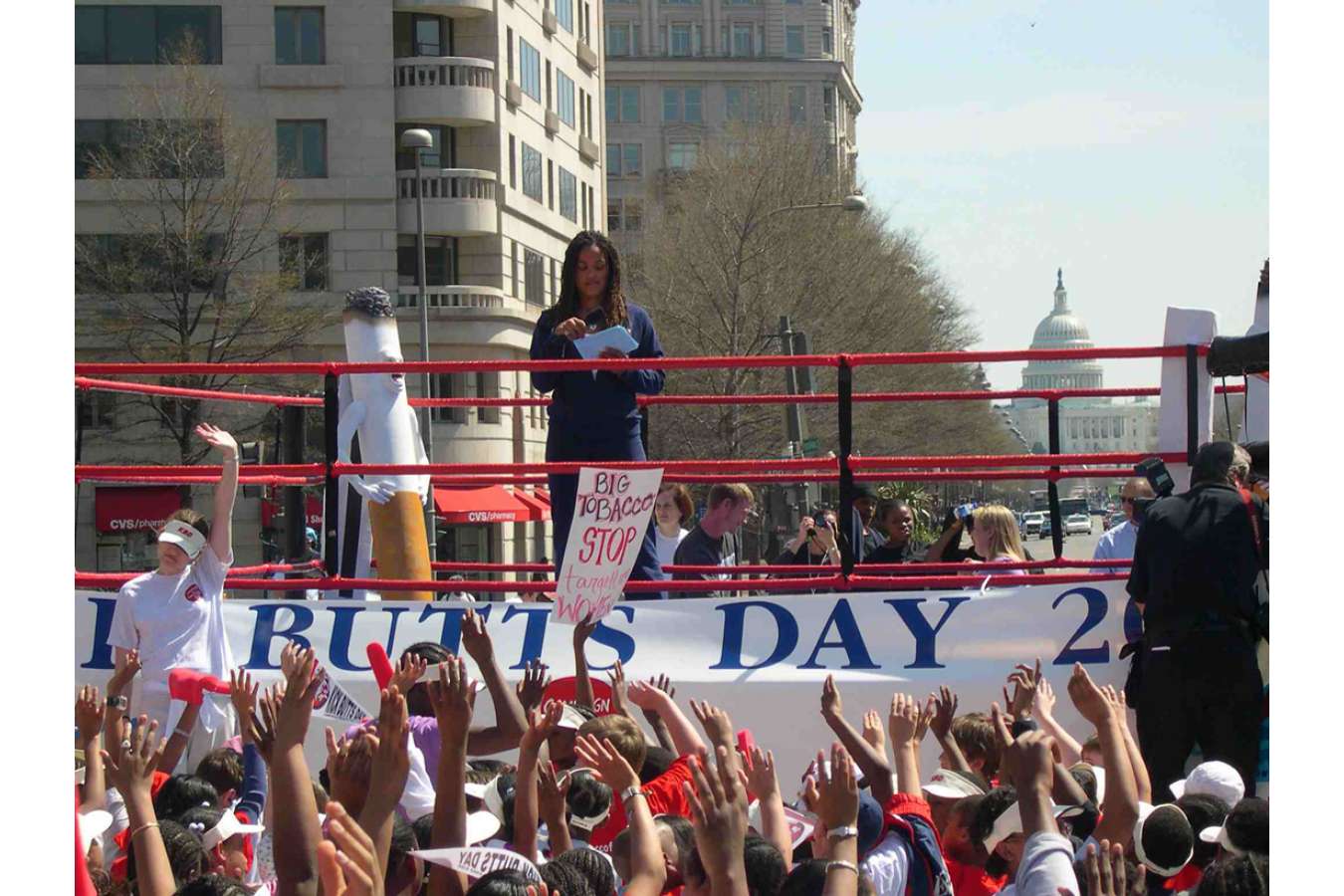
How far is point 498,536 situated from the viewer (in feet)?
141

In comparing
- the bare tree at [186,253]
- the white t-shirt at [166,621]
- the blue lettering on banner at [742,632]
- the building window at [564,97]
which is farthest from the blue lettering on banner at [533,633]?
the building window at [564,97]

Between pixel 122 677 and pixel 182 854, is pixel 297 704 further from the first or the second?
pixel 122 677

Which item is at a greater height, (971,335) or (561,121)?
(561,121)

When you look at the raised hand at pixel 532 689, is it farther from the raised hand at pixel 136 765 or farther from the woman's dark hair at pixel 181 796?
the raised hand at pixel 136 765

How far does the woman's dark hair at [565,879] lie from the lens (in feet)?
12.6

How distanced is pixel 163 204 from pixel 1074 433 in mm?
162818

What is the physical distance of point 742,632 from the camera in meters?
7.62

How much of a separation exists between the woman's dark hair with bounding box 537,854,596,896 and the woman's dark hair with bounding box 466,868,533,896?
0.25 metres

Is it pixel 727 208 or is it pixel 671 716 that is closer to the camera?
pixel 671 716

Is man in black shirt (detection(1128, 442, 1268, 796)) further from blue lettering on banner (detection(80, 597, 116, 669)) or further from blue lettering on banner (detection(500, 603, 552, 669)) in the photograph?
blue lettering on banner (detection(80, 597, 116, 669))

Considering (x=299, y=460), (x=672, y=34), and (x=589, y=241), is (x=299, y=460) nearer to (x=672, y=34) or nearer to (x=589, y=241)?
(x=589, y=241)

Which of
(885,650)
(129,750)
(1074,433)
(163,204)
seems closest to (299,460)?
(885,650)

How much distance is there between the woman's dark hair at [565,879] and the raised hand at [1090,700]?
1.86 metres

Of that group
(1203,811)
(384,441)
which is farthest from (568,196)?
(1203,811)
